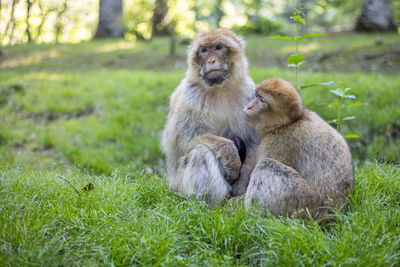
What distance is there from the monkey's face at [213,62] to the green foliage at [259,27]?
9.52 meters

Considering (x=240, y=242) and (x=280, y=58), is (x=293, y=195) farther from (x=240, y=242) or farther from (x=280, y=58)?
(x=280, y=58)

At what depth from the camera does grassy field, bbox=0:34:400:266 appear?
8.44ft

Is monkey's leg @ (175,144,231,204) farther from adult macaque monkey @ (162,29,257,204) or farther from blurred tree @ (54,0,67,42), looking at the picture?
blurred tree @ (54,0,67,42)

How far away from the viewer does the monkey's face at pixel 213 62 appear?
3711mm

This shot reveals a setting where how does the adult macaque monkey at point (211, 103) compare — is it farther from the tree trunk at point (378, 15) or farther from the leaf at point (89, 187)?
the tree trunk at point (378, 15)

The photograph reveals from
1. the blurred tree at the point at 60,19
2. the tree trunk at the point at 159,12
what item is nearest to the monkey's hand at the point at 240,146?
the blurred tree at the point at 60,19

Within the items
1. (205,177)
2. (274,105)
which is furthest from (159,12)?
(205,177)

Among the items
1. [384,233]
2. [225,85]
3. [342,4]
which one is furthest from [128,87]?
[342,4]

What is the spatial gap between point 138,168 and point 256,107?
2.60 m

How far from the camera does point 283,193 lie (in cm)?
299

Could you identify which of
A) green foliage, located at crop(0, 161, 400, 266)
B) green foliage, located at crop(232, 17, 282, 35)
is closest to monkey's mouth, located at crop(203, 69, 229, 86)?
green foliage, located at crop(0, 161, 400, 266)

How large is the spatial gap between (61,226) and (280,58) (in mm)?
8042

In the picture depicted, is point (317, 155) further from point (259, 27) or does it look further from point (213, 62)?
point (259, 27)

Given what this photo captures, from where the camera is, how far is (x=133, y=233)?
268cm
